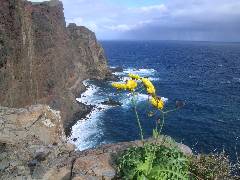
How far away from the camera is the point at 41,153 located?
43.5 ft

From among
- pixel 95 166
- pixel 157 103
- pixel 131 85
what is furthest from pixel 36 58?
pixel 157 103

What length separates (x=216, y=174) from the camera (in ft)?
34.9

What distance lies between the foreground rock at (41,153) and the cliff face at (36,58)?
27.1 meters

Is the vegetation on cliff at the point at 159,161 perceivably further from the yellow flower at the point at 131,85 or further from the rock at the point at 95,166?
the rock at the point at 95,166

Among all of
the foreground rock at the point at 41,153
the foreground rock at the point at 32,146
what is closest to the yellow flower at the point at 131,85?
the foreground rock at the point at 41,153

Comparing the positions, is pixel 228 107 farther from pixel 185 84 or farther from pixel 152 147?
pixel 152 147

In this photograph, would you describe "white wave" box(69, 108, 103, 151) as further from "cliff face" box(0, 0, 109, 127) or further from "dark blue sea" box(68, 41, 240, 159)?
"cliff face" box(0, 0, 109, 127)

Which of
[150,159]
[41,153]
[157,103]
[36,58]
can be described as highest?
[157,103]

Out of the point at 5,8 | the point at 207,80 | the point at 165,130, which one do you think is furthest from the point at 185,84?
the point at 5,8

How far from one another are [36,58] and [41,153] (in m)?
49.0

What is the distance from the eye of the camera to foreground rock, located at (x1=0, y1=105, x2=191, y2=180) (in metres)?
11.1

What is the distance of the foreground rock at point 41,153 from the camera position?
1110 cm

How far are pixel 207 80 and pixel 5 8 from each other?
89.1 metres

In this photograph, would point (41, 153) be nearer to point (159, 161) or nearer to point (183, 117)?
point (159, 161)
